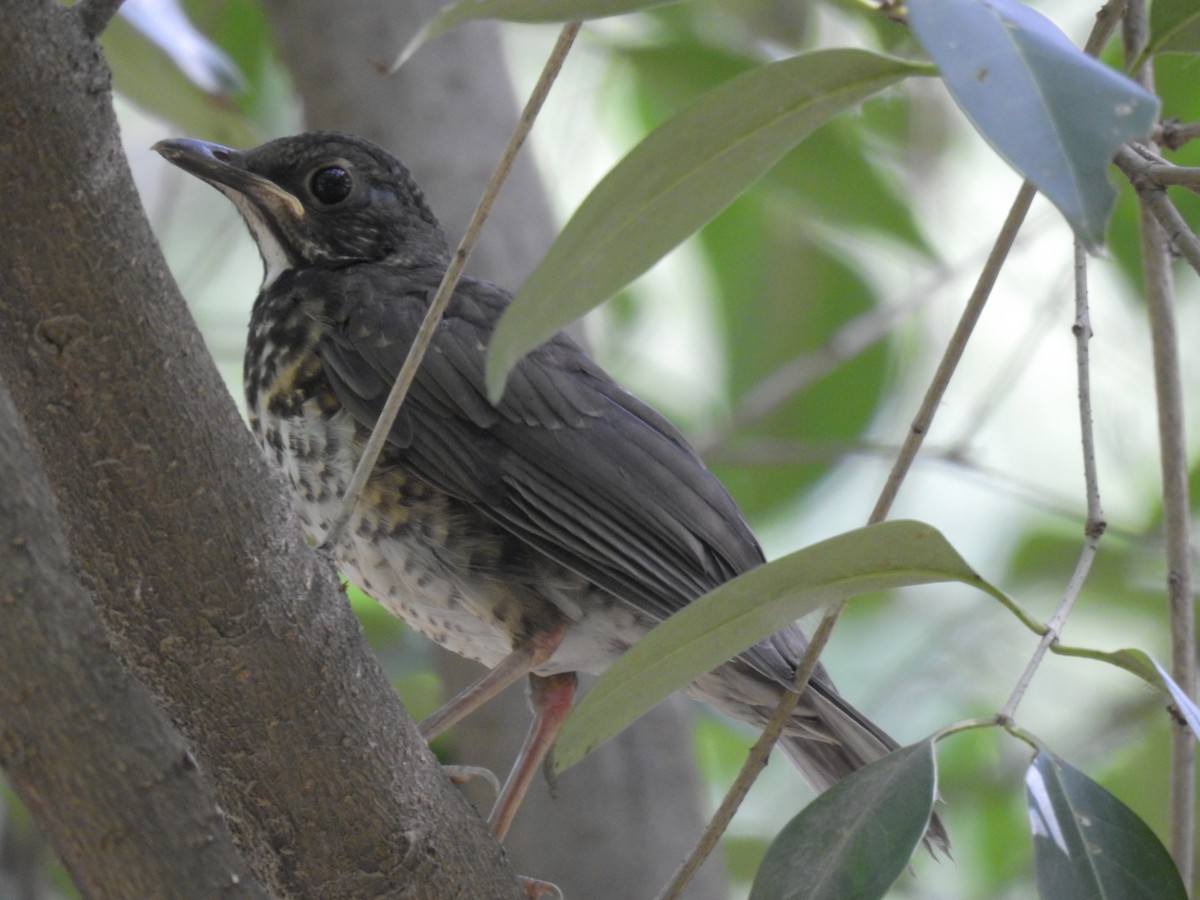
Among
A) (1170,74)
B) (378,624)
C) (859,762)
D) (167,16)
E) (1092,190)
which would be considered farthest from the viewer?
(378,624)

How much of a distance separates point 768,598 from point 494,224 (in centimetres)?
194

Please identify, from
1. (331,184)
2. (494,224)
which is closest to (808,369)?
(494,224)

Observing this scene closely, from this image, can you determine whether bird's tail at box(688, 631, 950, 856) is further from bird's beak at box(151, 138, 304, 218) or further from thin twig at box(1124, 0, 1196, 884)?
bird's beak at box(151, 138, 304, 218)

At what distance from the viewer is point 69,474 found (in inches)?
56.3

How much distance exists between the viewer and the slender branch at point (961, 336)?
1343 mm

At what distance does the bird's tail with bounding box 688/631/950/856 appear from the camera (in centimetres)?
200

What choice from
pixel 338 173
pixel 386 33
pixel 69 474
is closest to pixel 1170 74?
pixel 338 173

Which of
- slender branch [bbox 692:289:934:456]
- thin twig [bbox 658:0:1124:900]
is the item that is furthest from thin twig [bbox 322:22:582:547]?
slender branch [bbox 692:289:934:456]

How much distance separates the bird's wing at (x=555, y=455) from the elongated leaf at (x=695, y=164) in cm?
92

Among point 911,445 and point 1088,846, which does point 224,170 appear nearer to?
point 911,445

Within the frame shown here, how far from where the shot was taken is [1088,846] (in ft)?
4.28

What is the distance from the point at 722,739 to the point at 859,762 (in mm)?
2128

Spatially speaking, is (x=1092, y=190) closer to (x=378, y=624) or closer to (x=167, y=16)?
(x=167, y=16)

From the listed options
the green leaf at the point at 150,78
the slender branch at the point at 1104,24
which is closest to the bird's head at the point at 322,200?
the green leaf at the point at 150,78
